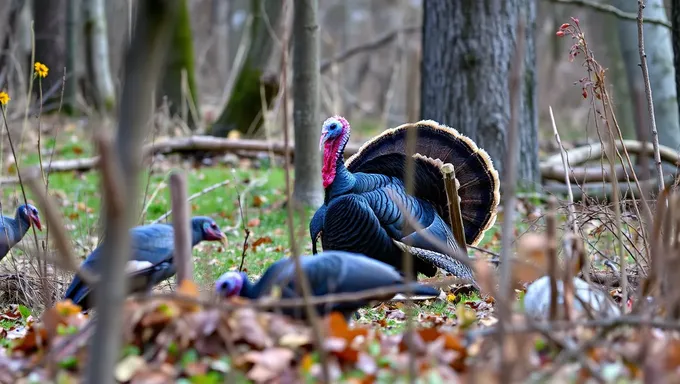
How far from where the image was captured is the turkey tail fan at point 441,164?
589cm

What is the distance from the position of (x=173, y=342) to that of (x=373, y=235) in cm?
238

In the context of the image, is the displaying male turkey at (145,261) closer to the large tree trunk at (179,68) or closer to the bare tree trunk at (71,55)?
the large tree trunk at (179,68)

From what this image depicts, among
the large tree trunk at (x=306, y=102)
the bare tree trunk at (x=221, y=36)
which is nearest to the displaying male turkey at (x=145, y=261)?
the large tree trunk at (x=306, y=102)

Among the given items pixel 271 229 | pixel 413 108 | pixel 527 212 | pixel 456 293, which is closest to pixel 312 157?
pixel 271 229

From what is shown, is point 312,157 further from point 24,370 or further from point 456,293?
point 24,370

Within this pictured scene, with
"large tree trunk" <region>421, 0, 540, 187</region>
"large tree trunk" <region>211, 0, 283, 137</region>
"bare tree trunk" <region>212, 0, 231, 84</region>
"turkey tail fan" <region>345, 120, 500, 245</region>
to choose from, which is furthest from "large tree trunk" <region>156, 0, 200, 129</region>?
"bare tree trunk" <region>212, 0, 231, 84</region>

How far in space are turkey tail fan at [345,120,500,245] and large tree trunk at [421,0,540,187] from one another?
285 cm

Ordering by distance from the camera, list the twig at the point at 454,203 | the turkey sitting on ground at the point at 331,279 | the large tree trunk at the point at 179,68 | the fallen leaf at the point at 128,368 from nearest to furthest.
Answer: the fallen leaf at the point at 128,368 → the turkey sitting on ground at the point at 331,279 → the twig at the point at 454,203 → the large tree trunk at the point at 179,68

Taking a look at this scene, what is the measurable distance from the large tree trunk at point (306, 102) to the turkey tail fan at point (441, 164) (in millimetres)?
2687

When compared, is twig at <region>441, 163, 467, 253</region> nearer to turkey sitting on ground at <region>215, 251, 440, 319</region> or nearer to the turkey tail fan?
the turkey tail fan

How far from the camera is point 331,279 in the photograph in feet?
12.8

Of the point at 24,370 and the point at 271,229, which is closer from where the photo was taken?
the point at 24,370

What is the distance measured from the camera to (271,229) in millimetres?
8625

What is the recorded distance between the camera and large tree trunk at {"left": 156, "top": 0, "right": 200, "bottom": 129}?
1445 centimetres
